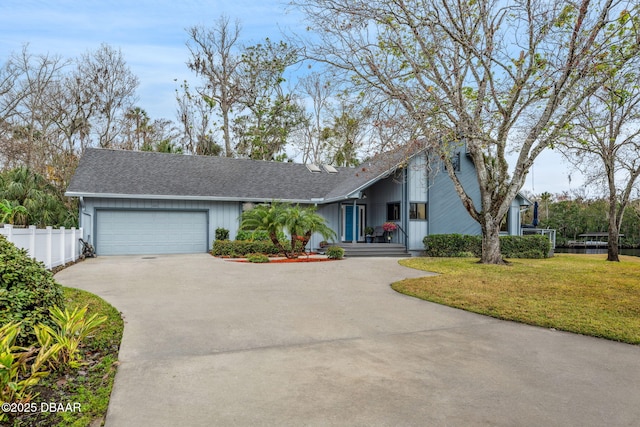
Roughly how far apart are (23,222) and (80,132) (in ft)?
38.3

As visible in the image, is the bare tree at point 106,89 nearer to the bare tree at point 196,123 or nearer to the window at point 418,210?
the bare tree at point 196,123

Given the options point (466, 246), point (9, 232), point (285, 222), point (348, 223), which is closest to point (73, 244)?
point (9, 232)

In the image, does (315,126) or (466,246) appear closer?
(466,246)

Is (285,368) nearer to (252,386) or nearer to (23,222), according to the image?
(252,386)

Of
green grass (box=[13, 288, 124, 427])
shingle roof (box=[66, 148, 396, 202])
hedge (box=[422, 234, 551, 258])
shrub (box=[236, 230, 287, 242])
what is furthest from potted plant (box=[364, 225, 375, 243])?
green grass (box=[13, 288, 124, 427])

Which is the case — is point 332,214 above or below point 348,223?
above

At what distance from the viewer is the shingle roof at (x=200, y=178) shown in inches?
655

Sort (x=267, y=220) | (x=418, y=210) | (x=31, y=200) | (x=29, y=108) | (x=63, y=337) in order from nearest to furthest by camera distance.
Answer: (x=63, y=337), (x=267, y=220), (x=31, y=200), (x=418, y=210), (x=29, y=108)

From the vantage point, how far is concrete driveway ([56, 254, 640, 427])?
293 centimetres

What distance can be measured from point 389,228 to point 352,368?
14524 mm

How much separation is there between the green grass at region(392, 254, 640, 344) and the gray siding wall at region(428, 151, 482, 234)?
22.9ft

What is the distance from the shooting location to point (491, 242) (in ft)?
45.0

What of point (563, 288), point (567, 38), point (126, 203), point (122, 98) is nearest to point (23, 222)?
point (126, 203)

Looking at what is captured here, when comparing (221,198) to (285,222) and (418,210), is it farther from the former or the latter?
(418,210)
